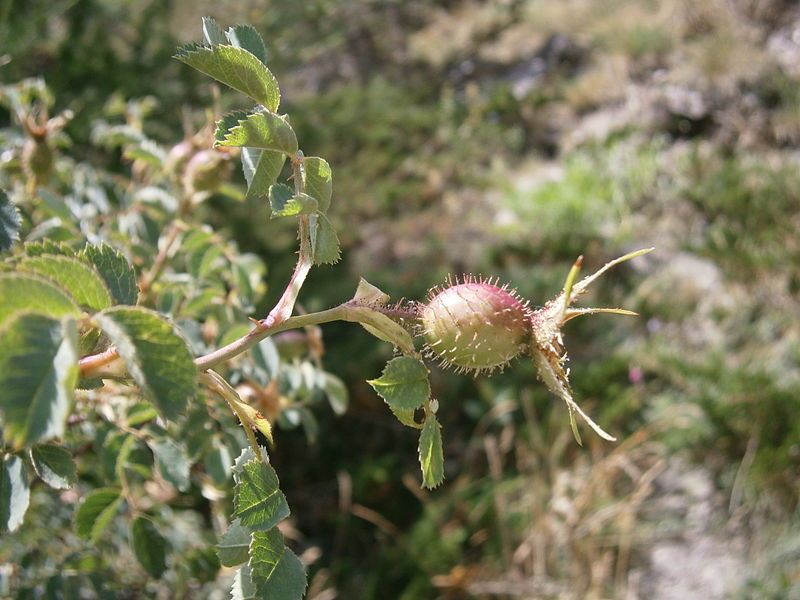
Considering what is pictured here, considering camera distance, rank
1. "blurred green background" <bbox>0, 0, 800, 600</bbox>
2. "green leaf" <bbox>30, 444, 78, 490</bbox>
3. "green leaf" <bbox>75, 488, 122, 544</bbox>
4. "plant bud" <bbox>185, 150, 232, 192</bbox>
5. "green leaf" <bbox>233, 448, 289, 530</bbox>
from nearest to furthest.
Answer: "green leaf" <bbox>233, 448, 289, 530</bbox> → "green leaf" <bbox>30, 444, 78, 490</bbox> → "green leaf" <bbox>75, 488, 122, 544</bbox> → "plant bud" <bbox>185, 150, 232, 192</bbox> → "blurred green background" <bbox>0, 0, 800, 600</bbox>

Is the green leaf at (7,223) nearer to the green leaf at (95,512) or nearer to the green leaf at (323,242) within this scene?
the green leaf at (323,242)

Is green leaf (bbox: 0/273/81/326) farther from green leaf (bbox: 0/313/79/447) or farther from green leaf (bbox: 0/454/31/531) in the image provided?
green leaf (bbox: 0/454/31/531)

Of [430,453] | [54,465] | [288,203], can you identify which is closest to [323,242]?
[288,203]

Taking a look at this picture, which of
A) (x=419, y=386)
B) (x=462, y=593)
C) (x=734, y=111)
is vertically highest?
(x=419, y=386)

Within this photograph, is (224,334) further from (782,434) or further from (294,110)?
(294,110)

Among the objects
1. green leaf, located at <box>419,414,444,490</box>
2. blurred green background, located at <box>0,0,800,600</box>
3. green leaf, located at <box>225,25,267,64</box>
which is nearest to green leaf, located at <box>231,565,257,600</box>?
green leaf, located at <box>419,414,444,490</box>

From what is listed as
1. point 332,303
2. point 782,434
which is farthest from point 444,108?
point 782,434
